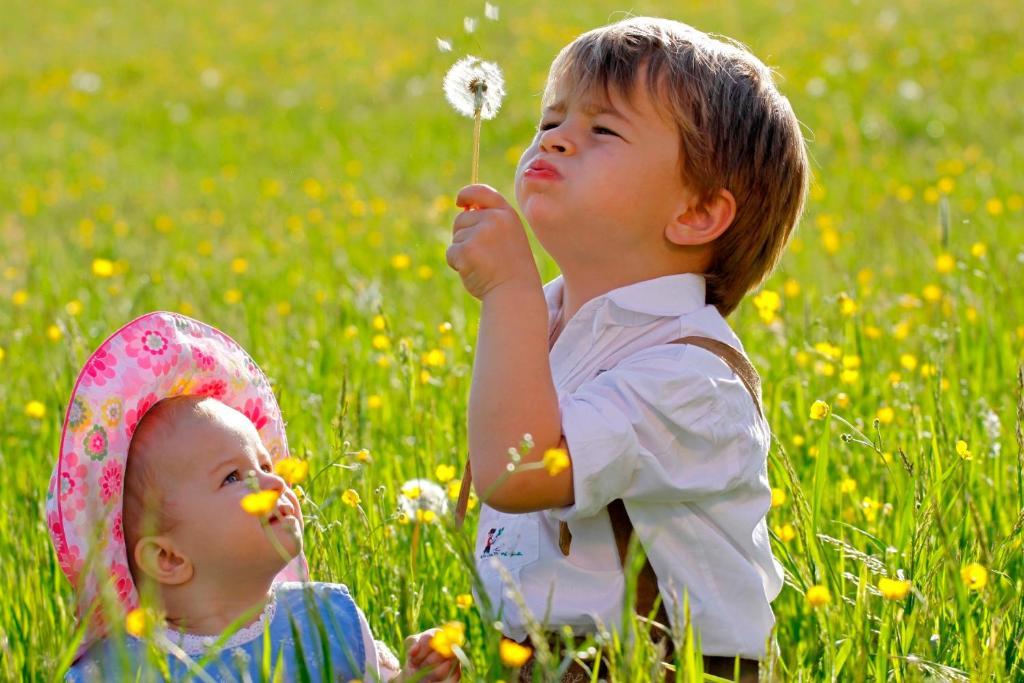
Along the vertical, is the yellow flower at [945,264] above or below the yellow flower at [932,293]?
above

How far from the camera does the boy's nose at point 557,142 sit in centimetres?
209

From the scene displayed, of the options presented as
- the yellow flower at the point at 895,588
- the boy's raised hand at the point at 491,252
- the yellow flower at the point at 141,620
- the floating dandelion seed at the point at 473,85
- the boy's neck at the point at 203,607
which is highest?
the floating dandelion seed at the point at 473,85

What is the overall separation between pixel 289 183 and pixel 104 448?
6.31 m

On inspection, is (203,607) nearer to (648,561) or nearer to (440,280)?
(648,561)

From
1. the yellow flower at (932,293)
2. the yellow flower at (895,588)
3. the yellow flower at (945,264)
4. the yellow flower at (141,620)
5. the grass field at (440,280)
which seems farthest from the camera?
the yellow flower at (945,264)

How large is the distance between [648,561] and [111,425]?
850 millimetres

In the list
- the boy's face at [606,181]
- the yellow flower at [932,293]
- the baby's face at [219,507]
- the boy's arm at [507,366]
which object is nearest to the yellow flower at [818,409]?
the boy's face at [606,181]

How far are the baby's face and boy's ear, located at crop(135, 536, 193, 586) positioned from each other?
1cm

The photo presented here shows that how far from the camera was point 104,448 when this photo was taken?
2.08m

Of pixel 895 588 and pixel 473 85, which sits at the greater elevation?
pixel 473 85

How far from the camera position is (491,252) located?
1.98 meters

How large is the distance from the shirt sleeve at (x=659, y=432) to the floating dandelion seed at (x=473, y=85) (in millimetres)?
477

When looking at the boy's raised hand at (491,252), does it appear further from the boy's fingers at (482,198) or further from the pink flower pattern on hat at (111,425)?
the pink flower pattern on hat at (111,425)

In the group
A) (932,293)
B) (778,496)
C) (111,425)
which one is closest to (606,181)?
(778,496)
